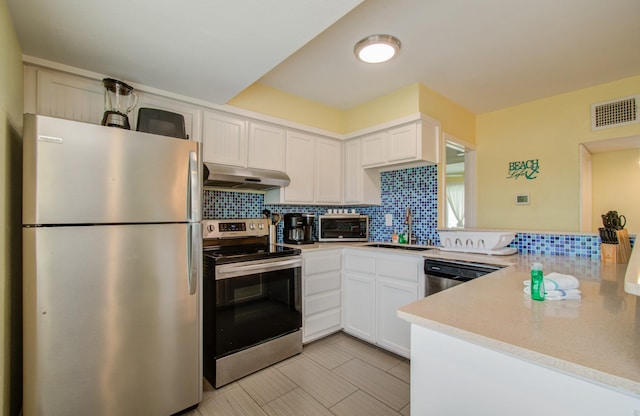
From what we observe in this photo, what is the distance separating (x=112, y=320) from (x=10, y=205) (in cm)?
73

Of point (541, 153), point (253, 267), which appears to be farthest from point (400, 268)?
point (541, 153)

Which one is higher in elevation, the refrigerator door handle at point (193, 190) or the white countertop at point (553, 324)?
the refrigerator door handle at point (193, 190)

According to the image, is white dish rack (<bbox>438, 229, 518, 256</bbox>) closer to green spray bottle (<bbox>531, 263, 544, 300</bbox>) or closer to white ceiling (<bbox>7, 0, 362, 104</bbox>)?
green spray bottle (<bbox>531, 263, 544, 300</bbox>)

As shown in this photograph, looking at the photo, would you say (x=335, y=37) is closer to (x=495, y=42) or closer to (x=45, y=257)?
(x=495, y=42)

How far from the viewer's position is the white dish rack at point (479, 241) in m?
2.14

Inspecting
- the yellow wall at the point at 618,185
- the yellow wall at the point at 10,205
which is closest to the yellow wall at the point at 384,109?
the yellow wall at the point at 618,185

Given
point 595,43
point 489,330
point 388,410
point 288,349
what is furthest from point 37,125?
point 595,43

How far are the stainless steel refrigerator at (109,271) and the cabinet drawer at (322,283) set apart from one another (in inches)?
40.2

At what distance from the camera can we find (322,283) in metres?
2.65

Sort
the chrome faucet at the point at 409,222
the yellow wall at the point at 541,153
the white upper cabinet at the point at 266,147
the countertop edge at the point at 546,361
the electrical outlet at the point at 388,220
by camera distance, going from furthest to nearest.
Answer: the electrical outlet at the point at 388,220 < the chrome faucet at the point at 409,222 < the yellow wall at the point at 541,153 < the white upper cabinet at the point at 266,147 < the countertop edge at the point at 546,361

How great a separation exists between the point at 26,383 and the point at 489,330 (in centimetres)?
190

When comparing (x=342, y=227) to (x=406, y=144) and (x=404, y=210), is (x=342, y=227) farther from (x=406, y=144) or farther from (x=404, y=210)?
(x=406, y=144)

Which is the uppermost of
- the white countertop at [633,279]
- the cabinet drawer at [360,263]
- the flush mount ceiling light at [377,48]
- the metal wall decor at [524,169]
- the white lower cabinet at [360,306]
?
the flush mount ceiling light at [377,48]

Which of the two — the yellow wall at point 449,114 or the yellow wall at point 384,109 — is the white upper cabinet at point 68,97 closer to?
the yellow wall at point 384,109
